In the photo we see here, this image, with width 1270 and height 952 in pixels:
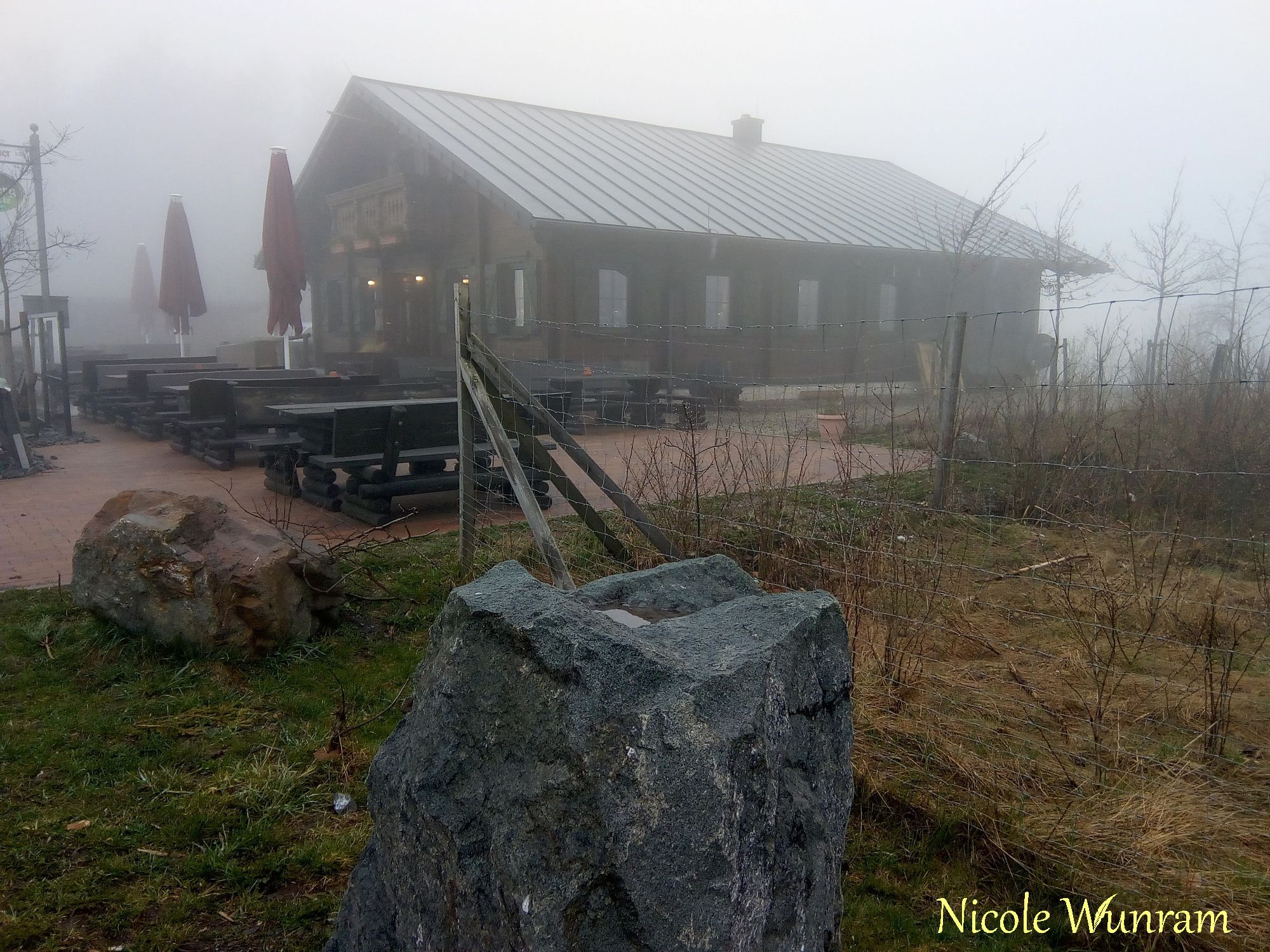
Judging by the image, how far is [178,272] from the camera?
19.9 metres

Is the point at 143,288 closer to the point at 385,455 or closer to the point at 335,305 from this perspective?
the point at 335,305

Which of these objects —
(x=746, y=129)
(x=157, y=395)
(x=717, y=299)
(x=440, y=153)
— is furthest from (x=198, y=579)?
(x=746, y=129)

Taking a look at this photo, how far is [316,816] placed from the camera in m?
3.05

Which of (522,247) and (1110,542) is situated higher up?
(522,247)

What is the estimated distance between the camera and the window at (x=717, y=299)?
1880cm

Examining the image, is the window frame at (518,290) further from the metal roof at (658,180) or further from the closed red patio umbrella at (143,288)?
the closed red patio umbrella at (143,288)

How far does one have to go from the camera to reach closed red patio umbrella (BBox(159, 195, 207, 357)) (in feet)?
64.7

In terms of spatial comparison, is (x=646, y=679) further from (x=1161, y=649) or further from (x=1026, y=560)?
(x=1026, y=560)

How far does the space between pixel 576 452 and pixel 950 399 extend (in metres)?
3.12

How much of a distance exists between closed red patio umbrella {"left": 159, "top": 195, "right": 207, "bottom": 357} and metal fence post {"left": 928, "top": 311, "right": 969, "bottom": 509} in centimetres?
1855

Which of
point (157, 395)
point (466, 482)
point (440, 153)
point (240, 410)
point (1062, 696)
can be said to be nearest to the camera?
point (1062, 696)

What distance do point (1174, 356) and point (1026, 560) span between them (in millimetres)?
3218

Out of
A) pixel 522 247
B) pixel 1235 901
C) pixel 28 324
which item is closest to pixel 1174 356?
pixel 1235 901

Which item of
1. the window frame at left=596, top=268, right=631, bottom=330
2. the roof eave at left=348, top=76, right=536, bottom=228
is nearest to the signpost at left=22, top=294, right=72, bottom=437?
the roof eave at left=348, top=76, right=536, bottom=228
